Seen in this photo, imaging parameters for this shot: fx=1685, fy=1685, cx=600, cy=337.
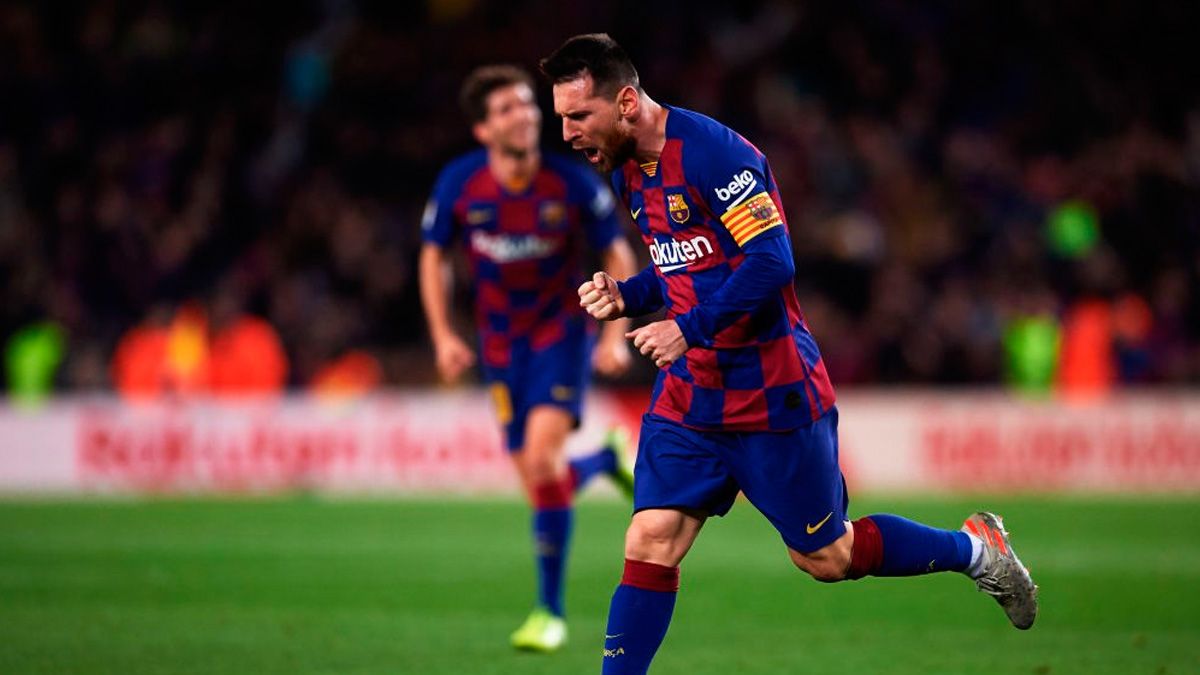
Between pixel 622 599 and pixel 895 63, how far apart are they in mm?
18341

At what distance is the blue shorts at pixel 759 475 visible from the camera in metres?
5.62

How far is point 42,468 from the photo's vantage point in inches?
703

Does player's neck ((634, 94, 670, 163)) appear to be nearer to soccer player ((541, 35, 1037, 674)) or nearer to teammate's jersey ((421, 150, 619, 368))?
soccer player ((541, 35, 1037, 674))

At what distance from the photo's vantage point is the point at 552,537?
8.18 m

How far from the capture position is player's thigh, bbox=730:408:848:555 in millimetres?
5617

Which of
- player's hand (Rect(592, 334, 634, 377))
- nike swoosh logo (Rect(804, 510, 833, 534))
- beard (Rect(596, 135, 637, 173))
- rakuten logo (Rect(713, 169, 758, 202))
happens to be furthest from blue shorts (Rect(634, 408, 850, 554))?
player's hand (Rect(592, 334, 634, 377))

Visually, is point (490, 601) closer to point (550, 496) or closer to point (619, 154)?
point (550, 496)

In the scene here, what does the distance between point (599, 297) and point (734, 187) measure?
0.57 m

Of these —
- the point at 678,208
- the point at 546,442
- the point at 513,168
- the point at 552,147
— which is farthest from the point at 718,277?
the point at 552,147

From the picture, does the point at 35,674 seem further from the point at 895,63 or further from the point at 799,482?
the point at 895,63

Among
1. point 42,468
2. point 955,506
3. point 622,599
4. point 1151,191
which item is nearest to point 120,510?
point 42,468

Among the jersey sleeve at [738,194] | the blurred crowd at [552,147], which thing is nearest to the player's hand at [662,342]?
the jersey sleeve at [738,194]

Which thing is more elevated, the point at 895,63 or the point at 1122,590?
the point at 895,63

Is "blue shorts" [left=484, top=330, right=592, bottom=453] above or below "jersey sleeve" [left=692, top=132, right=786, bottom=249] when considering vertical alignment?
below
